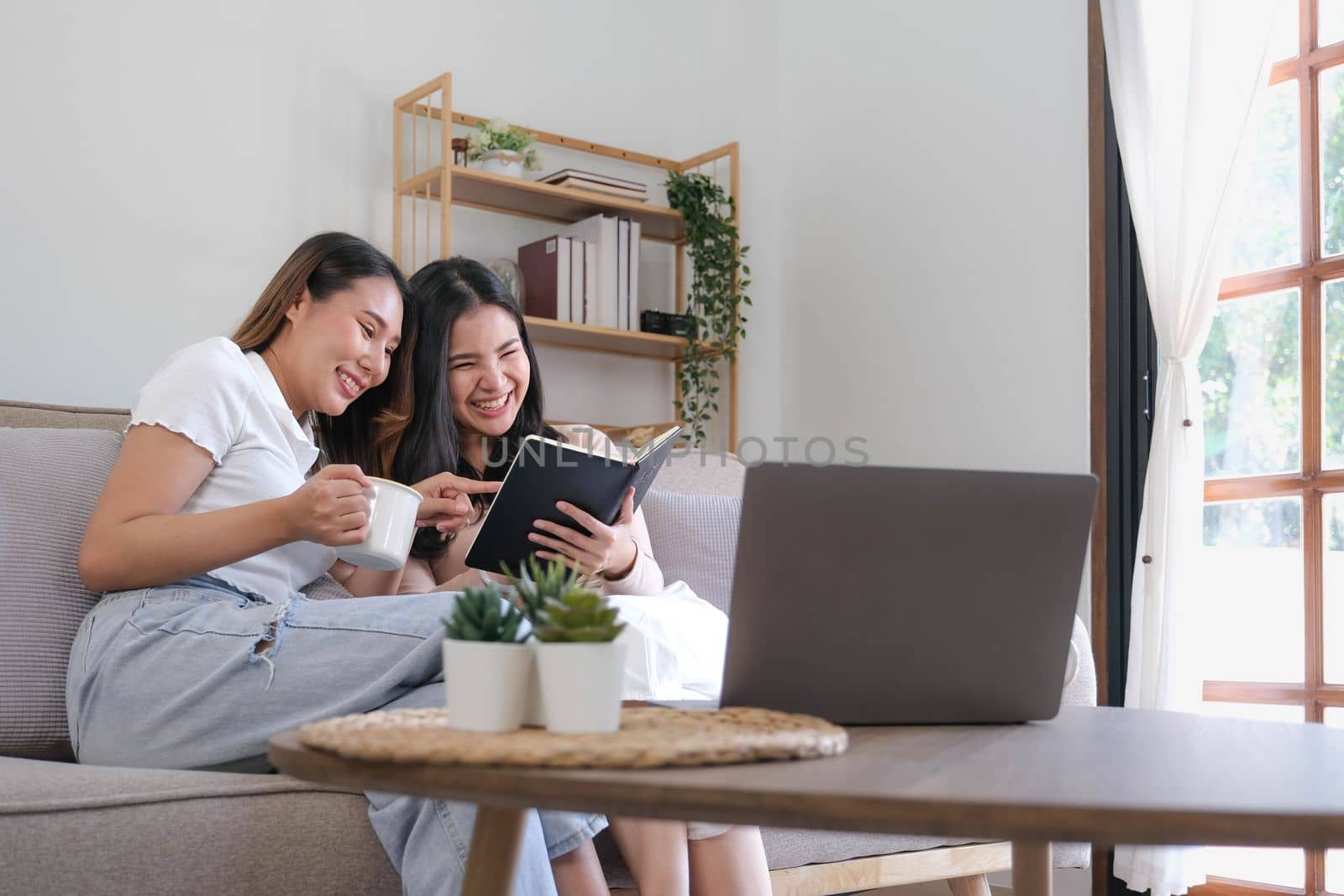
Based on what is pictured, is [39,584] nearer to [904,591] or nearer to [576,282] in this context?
[904,591]

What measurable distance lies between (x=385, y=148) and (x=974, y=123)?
57.6 inches

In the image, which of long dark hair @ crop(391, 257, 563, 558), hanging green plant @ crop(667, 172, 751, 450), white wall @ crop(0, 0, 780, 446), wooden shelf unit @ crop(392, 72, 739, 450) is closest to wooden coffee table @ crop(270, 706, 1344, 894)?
long dark hair @ crop(391, 257, 563, 558)

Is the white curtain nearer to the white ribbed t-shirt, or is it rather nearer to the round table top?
the white ribbed t-shirt

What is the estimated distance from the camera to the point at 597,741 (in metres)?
0.65

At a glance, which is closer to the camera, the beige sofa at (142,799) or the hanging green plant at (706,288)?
the beige sofa at (142,799)

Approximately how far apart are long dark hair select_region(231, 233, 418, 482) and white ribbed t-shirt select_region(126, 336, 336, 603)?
105 millimetres

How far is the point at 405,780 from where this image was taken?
0.61m

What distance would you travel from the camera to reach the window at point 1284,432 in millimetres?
2363

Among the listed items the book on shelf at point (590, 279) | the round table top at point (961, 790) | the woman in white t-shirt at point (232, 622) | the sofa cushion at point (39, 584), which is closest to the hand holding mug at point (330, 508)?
the woman in white t-shirt at point (232, 622)

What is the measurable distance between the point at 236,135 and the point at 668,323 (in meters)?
1.14

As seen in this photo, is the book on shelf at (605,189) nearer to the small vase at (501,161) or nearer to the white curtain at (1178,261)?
the small vase at (501,161)

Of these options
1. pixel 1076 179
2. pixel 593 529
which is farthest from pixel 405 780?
pixel 1076 179

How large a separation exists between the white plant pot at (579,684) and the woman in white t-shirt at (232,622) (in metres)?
0.50

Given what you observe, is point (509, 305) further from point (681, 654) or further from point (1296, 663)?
point (1296, 663)
